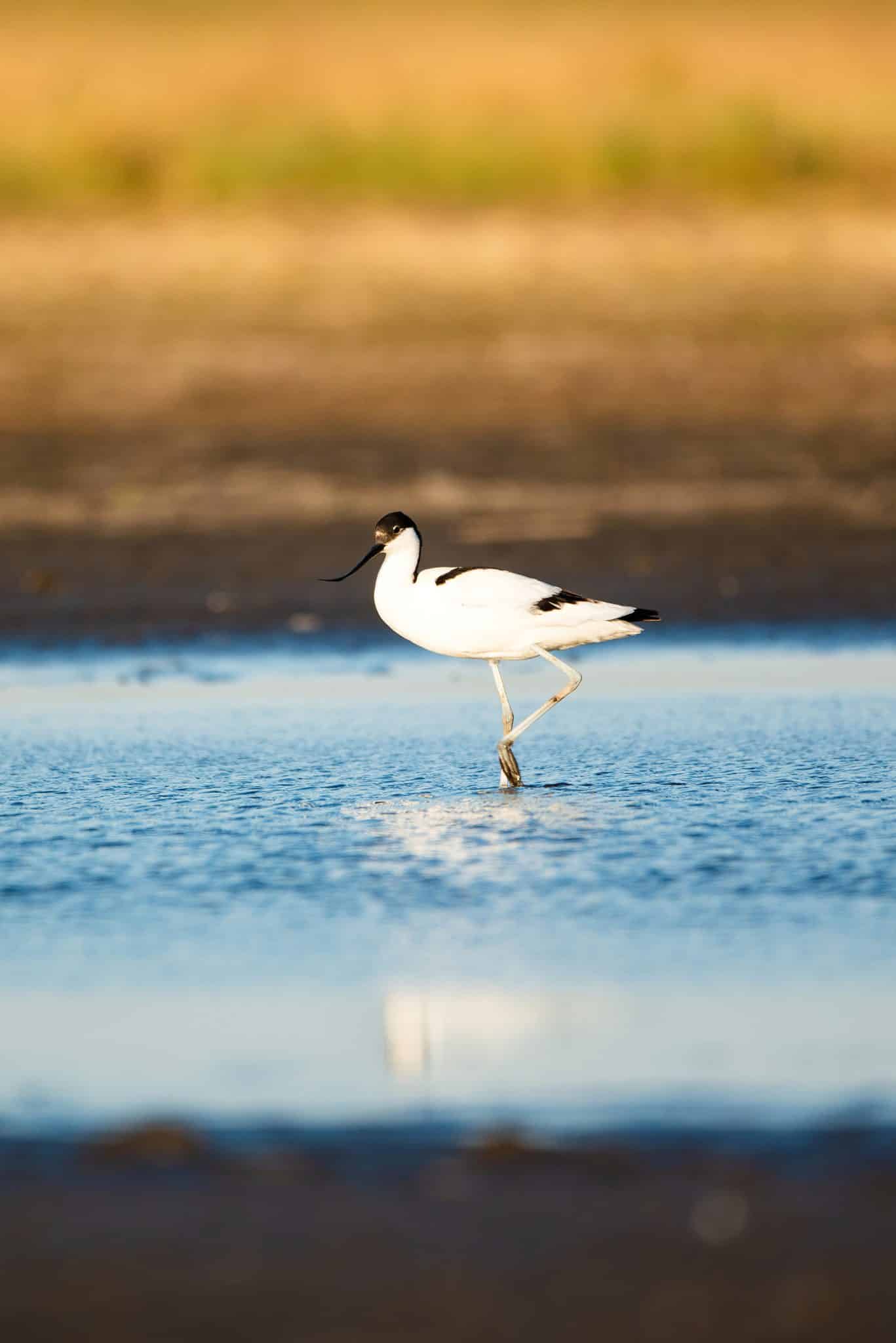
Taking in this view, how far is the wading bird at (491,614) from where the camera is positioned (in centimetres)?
830

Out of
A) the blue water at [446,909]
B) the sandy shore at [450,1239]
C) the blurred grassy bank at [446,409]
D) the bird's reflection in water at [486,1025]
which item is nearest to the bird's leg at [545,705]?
the blue water at [446,909]

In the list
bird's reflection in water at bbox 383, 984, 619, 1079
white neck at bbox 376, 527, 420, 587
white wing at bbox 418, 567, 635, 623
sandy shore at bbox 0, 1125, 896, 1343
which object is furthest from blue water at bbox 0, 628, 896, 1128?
white neck at bbox 376, 527, 420, 587

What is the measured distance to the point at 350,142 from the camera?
77.0ft

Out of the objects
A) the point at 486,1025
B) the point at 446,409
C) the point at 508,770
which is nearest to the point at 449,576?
the point at 508,770

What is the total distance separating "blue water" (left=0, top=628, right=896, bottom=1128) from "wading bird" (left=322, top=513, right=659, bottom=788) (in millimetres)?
418

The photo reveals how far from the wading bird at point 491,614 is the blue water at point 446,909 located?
0.42 metres

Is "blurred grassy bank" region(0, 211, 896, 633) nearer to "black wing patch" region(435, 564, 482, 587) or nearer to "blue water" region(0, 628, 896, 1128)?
"blue water" region(0, 628, 896, 1128)

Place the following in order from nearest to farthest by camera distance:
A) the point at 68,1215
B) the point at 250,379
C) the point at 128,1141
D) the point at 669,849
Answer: the point at 68,1215 < the point at 128,1141 < the point at 669,849 < the point at 250,379

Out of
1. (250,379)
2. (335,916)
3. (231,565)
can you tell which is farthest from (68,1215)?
(250,379)

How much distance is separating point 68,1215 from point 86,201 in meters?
19.6

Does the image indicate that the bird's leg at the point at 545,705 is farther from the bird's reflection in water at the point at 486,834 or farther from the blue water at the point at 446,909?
the bird's reflection in water at the point at 486,834

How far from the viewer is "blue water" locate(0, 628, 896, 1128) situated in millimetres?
4395

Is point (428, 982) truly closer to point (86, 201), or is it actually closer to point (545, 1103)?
point (545, 1103)

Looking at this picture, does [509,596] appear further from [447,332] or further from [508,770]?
[447,332]
